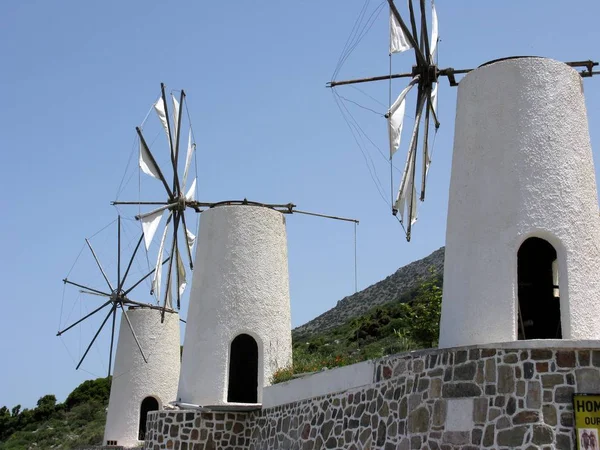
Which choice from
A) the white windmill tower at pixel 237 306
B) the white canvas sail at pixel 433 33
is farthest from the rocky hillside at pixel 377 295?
the white canvas sail at pixel 433 33

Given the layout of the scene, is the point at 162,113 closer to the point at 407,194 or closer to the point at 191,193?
the point at 191,193

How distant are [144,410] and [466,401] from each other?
13854 millimetres

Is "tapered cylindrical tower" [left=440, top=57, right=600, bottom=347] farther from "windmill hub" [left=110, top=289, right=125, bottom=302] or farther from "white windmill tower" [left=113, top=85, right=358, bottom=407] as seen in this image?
"windmill hub" [left=110, top=289, right=125, bottom=302]

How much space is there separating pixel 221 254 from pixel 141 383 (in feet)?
21.9

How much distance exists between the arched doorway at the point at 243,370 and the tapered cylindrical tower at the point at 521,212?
6.44 meters

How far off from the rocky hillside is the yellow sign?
35.2 m

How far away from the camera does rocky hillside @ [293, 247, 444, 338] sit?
45.7 meters

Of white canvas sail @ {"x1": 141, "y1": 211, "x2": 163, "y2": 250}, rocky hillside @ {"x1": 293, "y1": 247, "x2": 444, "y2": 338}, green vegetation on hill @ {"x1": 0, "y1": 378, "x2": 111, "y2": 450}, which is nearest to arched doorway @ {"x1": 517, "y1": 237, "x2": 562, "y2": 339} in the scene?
white canvas sail @ {"x1": 141, "y1": 211, "x2": 163, "y2": 250}

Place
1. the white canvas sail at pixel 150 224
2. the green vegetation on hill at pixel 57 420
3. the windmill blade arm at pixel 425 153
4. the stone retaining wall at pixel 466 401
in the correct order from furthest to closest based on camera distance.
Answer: the green vegetation on hill at pixel 57 420 < the white canvas sail at pixel 150 224 < the windmill blade arm at pixel 425 153 < the stone retaining wall at pixel 466 401

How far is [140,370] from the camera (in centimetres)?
2141

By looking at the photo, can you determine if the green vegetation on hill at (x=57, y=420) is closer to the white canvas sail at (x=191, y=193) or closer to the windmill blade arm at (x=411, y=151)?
the white canvas sail at (x=191, y=193)

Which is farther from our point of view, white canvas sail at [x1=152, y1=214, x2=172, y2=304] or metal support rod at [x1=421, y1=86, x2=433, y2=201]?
white canvas sail at [x1=152, y1=214, x2=172, y2=304]

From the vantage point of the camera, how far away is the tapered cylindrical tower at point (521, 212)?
31.9 feet

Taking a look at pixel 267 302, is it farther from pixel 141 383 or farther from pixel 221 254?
pixel 141 383
